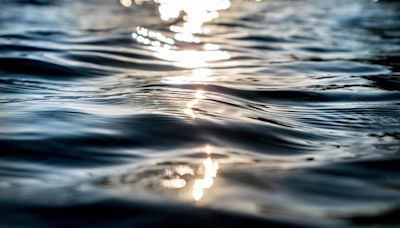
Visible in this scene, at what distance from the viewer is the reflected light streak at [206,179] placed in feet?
5.01

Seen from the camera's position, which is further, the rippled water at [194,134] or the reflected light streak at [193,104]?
the reflected light streak at [193,104]

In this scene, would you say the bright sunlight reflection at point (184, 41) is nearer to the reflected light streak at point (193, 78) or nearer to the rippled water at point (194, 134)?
the rippled water at point (194, 134)

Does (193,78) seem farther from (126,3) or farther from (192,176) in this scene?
(126,3)

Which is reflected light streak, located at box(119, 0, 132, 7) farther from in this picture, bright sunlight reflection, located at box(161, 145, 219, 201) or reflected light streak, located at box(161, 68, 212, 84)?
bright sunlight reflection, located at box(161, 145, 219, 201)

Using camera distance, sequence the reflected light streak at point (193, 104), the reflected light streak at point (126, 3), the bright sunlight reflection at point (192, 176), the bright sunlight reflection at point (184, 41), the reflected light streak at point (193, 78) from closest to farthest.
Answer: the bright sunlight reflection at point (192, 176) → the reflected light streak at point (193, 104) → the reflected light streak at point (193, 78) → the bright sunlight reflection at point (184, 41) → the reflected light streak at point (126, 3)

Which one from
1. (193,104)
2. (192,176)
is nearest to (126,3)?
(193,104)

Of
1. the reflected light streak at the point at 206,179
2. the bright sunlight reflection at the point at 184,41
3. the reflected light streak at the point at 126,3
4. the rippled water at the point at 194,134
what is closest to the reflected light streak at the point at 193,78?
the rippled water at the point at 194,134

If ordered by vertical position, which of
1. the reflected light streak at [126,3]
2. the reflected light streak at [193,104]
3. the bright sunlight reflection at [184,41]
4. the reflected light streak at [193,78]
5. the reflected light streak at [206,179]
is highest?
the reflected light streak at [126,3]

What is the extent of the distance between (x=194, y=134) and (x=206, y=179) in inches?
19.5

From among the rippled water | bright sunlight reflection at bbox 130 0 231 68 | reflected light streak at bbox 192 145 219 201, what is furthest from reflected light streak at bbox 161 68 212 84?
reflected light streak at bbox 192 145 219 201

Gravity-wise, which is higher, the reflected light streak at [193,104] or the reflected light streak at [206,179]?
the reflected light streak at [193,104]

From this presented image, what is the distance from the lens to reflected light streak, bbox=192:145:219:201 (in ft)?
5.01

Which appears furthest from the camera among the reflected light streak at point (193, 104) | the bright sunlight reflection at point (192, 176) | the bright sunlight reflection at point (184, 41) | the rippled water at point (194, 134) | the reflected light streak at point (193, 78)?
the bright sunlight reflection at point (184, 41)

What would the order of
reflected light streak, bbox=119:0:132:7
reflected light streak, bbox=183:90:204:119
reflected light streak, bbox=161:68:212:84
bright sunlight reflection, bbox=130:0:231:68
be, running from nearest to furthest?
reflected light streak, bbox=183:90:204:119, reflected light streak, bbox=161:68:212:84, bright sunlight reflection, bbox=130:0:231:68, reflected light streak, bbox=119:0:132:7
